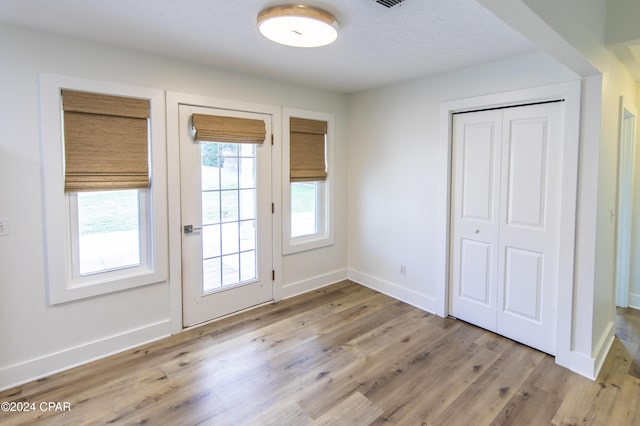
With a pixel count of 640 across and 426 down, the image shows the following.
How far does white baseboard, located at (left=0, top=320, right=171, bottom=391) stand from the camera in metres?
2.37

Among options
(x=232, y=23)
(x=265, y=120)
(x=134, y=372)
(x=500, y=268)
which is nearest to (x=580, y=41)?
(x=500, y=268)

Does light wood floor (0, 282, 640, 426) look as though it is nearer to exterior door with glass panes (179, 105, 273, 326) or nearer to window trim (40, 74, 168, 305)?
exterior door with glass panes (179, 105, 273, 326)

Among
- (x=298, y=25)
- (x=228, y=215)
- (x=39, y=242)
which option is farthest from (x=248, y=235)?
(x=298, y=25)

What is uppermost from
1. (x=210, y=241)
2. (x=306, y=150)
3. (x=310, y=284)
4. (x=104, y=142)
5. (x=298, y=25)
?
(x=298, y=25)

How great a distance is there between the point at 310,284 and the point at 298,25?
2.92 metres

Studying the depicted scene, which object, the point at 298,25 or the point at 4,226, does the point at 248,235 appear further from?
the point at 298,25

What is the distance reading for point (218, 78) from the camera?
3.21 meters

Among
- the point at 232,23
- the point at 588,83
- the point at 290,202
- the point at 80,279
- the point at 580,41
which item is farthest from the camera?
the point at 290,202

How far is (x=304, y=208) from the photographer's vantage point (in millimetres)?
4176

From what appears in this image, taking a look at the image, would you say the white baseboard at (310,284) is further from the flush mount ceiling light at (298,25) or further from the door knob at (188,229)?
the flush mount ceiling light at (298,25)

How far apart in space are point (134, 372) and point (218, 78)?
257 centimetres

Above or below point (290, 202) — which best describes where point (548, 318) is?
below

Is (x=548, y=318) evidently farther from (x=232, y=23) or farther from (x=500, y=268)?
(x=232, y=23)

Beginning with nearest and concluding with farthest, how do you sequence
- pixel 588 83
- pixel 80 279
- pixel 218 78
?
pixel 588 83 < pixel 80 279 < pixel 218 78
